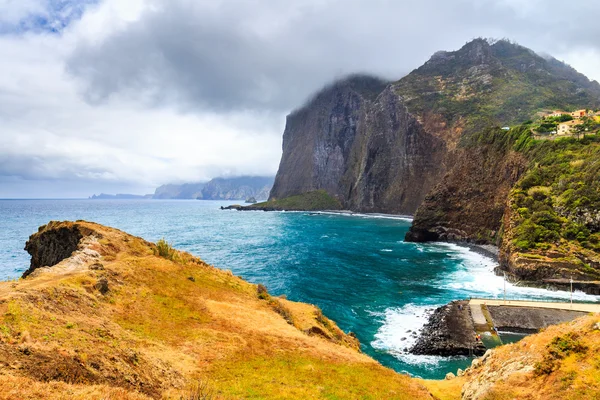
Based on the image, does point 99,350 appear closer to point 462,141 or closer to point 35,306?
point 35,306

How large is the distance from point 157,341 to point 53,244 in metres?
24.2

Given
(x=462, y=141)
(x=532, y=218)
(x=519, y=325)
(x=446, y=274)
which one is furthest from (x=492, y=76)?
(x=519, y=325)

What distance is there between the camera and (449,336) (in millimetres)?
36281

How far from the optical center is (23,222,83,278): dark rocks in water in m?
33.3

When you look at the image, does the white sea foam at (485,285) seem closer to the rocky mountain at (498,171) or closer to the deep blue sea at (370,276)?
the deep blue sea at (370,276)

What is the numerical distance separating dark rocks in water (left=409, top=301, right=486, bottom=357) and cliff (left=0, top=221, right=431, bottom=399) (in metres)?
8.88

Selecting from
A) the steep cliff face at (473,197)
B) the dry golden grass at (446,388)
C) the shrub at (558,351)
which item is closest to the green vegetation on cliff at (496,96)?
the steep cliff face at (473,197)

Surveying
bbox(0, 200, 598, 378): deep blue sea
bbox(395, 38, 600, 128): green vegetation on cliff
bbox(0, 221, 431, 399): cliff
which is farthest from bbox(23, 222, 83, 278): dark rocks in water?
bbox(395, 38, 600, 128): green vegetation on cliff

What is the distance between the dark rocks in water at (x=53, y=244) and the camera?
3328 cm

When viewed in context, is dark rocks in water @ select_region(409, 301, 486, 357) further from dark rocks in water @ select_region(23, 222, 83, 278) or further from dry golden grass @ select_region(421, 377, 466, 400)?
dark rocks in water @ select_region(23, 222, 83, 278)

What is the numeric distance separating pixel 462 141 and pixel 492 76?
5393 centimetres

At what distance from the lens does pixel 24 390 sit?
8.91 m

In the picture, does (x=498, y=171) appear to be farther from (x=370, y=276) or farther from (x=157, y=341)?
(x=157, y=341)

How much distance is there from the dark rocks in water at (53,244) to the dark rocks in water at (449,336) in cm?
3455
